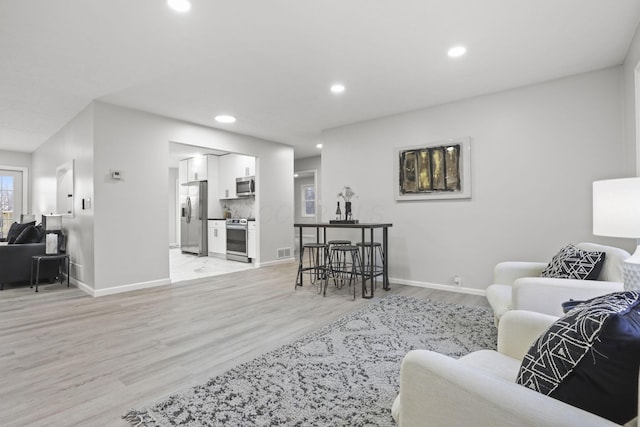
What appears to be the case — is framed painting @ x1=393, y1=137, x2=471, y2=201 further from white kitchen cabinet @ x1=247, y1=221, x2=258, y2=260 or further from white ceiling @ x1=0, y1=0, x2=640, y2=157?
white kitchen cabinet @ x1=247, y1=221, x2=258, y2=260

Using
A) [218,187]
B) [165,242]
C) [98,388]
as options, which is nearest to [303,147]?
[218,187]

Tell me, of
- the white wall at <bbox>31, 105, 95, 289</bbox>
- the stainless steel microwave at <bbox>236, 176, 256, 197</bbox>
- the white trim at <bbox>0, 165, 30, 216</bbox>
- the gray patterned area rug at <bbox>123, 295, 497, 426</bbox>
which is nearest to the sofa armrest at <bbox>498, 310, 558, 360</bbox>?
the gray patterned area rug at <bbox>123, 295, 497, 426</bbox>

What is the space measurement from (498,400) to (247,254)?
6032mm

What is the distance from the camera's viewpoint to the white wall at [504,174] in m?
3.25

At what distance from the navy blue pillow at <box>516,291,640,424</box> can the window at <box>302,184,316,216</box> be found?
8176mm

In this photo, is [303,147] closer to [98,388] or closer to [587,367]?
[98,388]

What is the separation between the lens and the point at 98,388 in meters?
1.88

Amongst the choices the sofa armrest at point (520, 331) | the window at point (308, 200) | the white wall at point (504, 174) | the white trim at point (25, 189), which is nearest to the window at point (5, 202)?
the white trim at point (25, 189)

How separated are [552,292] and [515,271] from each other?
0.82 meters

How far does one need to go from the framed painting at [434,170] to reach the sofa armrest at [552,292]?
213cm

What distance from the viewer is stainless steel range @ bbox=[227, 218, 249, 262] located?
657 centimetres

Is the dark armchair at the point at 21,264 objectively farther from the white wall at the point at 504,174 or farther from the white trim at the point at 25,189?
the white wall at the point at 504,174

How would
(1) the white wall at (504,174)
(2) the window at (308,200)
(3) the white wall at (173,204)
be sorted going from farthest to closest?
(3) the white wall at (173,204) → (2) the window at (308,200) → (1) the white wall at (504,174)

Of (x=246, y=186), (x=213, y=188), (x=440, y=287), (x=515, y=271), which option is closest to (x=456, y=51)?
(x=515, y=271)
